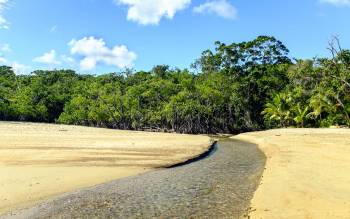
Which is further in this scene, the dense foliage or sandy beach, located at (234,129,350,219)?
the dense foliage

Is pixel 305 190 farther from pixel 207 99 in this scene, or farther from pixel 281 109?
pixel 207 99

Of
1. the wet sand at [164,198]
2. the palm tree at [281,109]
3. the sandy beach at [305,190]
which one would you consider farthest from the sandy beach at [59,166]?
the palm tree at [281,109]

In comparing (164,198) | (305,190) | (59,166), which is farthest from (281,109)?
(164,198)

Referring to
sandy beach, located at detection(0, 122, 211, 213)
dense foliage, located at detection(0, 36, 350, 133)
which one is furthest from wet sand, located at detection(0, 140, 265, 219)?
dense foliage, located at detection(0, 36, 350, 133)

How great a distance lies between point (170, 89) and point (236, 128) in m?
13.3

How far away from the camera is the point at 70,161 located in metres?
20.9

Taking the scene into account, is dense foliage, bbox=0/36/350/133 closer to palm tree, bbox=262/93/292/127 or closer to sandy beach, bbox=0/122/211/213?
palm tree, bbox=262/93/292/127

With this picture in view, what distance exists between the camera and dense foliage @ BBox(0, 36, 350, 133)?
207ft

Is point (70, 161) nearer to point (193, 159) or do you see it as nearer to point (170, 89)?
point (193, 159)

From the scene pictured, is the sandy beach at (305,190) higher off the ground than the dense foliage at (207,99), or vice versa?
the dense foliage at (207,99)

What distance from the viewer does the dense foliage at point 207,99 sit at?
63.2 m

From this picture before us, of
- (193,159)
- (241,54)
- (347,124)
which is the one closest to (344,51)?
(347,124)

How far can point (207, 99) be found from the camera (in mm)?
71500

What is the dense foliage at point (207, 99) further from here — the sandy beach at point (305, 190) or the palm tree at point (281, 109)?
the sandy beach at point (305, 190)
